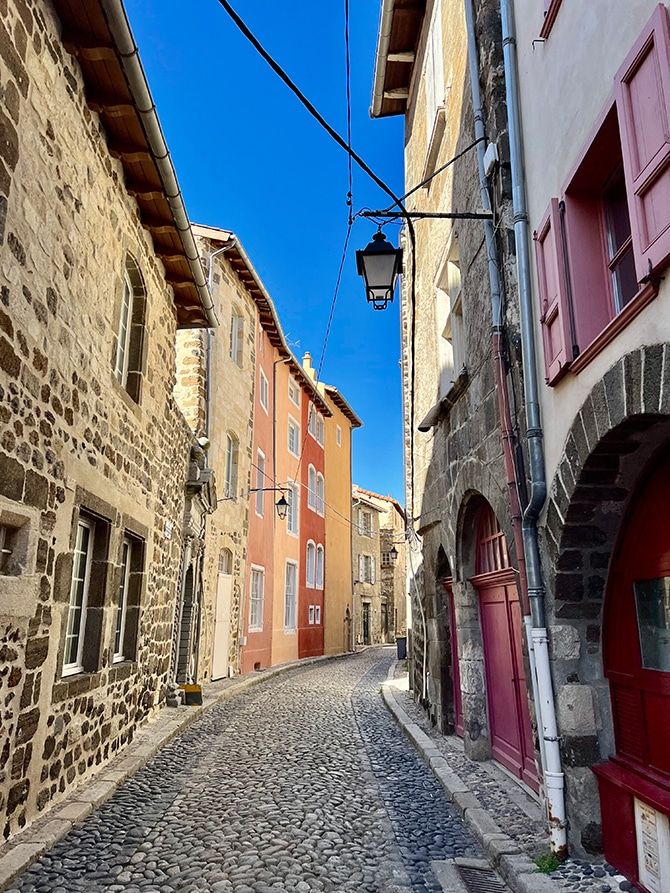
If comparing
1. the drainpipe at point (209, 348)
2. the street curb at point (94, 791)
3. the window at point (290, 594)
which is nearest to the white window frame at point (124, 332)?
the street curb at point (94, 791)

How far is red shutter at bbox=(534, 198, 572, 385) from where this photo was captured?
3.80 metres

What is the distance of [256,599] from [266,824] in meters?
11.9

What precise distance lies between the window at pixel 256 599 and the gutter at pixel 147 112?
9753 millimetres

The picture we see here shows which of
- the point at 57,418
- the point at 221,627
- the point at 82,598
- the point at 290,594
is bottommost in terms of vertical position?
the point at 221,627

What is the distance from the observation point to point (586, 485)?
3.66 m

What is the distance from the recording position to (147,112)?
221 inches

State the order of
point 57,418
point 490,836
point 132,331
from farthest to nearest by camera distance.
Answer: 1. point 132,331
2. point 57,418
3. point 490,836

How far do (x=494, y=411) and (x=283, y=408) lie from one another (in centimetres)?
1480

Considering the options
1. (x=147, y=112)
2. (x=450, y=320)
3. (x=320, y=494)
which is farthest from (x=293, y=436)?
(x=147, y=112)

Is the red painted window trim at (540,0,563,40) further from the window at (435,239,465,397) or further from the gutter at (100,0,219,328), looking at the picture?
the window at (435,239,465,397)

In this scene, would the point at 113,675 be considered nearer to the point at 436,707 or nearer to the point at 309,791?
the point at 309,791

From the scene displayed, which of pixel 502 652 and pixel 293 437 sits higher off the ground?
pixel 293 437

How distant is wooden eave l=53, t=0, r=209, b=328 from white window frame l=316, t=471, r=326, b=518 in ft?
50.9

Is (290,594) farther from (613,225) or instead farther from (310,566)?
(613,225)
